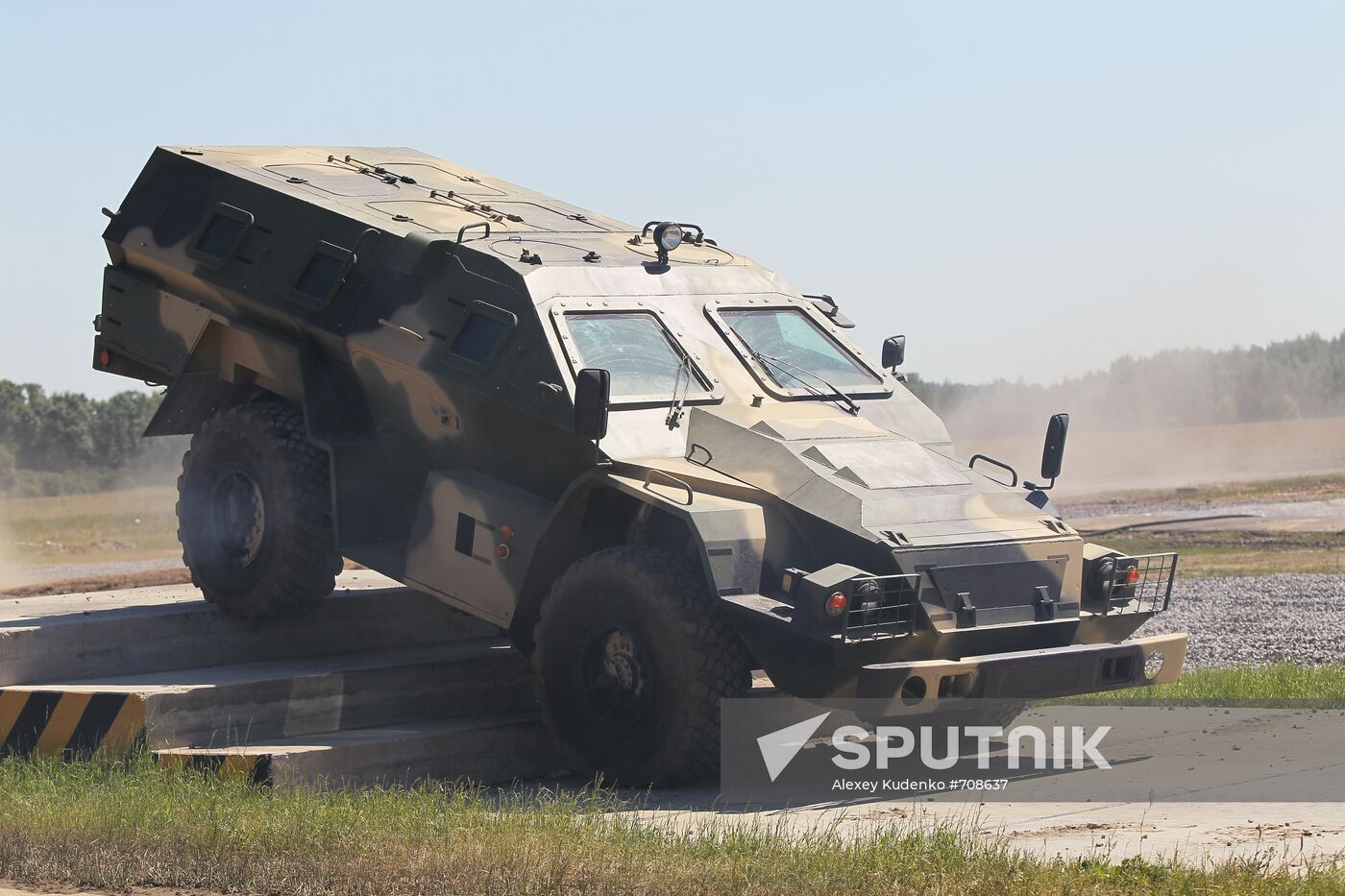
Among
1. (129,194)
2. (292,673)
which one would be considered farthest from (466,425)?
(129,194)

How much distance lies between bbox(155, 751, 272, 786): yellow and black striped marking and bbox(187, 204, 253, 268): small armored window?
3.21 meters

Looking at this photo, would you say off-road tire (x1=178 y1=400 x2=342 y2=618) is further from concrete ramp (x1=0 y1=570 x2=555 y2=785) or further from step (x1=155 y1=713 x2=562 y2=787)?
step (x1=155 y1=713 x2=562 y2=787)

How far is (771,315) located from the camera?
10.5 m

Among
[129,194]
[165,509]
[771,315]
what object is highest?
[129,194]

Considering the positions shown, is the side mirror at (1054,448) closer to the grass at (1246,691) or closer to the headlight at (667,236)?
the grass at (1246,691)

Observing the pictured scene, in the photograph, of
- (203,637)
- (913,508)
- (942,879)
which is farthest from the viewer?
(203,637)

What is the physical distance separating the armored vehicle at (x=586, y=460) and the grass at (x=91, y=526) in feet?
60.0

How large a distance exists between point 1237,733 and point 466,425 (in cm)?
415

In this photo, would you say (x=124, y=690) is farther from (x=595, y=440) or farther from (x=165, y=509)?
(x=165, y=509)

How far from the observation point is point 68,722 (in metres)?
8.98

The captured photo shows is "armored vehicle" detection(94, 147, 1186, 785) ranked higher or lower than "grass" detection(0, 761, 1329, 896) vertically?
higher

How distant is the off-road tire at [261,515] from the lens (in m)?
10.2

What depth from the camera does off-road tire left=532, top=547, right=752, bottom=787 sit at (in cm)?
821

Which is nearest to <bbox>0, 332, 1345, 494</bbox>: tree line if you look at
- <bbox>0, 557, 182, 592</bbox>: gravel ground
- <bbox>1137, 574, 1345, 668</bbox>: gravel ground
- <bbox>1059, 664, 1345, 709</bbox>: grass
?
<bbox>0, 557, 182, 592</bbox>: gravel ground
